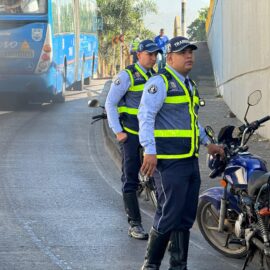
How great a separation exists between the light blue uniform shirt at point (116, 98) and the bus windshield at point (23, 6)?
12569mm

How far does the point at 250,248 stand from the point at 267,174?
1.90 ft

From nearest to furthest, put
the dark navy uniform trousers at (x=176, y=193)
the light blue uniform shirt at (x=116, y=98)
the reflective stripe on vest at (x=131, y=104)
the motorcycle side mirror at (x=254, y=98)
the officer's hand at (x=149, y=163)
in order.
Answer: the officer's hand at (x=149, y=163) → the dark navy uniform trousers at (x=176, y=193) → the motorcycle side mirror at (x=254, y=98) → the light blue uniform shirt at (x=116, y=98) → the reflective stripe on vest at (x=131, y=104)

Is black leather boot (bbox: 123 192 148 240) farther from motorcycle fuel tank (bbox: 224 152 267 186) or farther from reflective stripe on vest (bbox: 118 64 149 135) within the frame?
motorcycle fuel tank (bbox: 224 152 267 186)

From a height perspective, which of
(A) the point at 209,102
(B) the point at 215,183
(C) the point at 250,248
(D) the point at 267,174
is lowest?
(A) the point at 209,102

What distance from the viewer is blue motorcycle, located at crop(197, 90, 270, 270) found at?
6246 mm

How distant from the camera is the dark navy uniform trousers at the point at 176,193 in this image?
6.04 meters

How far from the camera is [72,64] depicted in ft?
81.3

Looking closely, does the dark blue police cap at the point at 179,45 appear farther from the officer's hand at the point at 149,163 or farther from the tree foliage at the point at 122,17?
the tree foliage at the point at 122,17

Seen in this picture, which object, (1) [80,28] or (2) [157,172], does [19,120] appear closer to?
(1) [80,28]

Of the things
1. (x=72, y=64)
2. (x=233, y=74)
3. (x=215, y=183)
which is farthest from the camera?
(x=72, y=64)

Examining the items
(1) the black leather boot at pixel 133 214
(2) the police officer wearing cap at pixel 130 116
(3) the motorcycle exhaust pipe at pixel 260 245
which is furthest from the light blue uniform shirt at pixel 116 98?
(3) the motorcycle exhaust pipe at pixel 260 245

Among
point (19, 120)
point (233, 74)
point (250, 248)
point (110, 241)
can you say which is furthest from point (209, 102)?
point (250, 248)

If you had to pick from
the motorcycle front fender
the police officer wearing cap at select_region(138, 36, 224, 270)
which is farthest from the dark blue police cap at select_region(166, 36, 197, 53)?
the motorcycle front fender

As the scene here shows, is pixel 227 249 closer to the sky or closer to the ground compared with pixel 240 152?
closer to the ground
